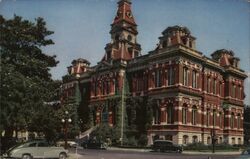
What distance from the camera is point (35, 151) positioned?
27.5 m

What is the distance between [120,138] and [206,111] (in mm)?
11910

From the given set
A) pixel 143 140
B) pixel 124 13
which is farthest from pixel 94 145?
pixel 124 13

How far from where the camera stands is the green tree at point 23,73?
88.6ft

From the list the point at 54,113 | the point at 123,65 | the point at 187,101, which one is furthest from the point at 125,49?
the point at 54,113

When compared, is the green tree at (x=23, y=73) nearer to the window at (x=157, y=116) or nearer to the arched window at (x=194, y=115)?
the window at (x=157, y=116)

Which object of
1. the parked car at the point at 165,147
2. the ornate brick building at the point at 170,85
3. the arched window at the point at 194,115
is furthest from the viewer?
the arched window at the point at 194,115

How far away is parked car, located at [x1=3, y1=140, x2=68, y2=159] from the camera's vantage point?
87.8ft

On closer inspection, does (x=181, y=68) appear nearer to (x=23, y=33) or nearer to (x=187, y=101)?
(x=187, y=101)

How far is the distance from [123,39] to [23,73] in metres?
31.6

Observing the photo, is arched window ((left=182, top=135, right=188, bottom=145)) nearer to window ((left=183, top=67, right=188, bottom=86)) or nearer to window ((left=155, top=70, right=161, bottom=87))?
window ((left=183, top=67, right=188, bottom=86))

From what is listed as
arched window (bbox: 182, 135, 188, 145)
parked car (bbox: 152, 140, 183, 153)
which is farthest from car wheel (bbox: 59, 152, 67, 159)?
arched window (bbox: 182, 135, 188, 145)

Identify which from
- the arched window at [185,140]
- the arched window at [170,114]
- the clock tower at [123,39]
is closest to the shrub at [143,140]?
the arched window at [170,114]

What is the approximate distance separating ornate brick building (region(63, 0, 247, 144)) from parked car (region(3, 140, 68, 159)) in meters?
15.7

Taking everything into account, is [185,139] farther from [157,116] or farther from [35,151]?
[35,151]
